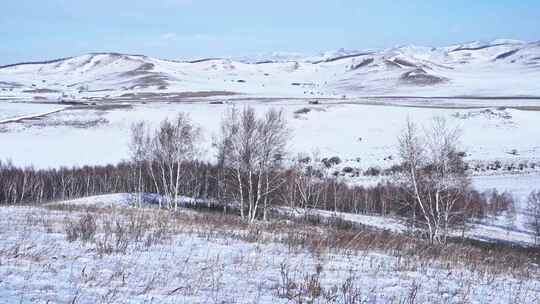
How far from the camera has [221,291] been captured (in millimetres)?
7266

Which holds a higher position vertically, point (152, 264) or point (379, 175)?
point (152, 264)

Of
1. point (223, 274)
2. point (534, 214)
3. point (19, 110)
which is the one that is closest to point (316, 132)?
point (534, 214)

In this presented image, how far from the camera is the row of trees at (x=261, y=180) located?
36.8 m

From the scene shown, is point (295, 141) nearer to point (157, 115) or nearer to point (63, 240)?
point (157, 115)

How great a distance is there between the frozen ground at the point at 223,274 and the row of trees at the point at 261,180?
75.3 feet

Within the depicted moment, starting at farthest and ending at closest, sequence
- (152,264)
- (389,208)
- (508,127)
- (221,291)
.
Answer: (508,127), (389,208), (152,264), (221,291)

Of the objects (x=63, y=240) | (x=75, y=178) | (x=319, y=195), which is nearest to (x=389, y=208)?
(x=319, y=195)

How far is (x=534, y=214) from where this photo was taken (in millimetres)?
43406

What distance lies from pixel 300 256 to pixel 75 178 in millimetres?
55191

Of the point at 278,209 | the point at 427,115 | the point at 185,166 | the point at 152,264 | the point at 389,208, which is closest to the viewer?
the point at 152,264

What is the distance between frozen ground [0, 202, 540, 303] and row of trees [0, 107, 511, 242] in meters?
23.0

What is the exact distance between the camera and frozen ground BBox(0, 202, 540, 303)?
6.97m

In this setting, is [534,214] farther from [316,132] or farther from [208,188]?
[316,132]

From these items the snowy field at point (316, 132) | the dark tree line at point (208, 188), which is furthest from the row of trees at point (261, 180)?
the snowy field at point (316, 132)
